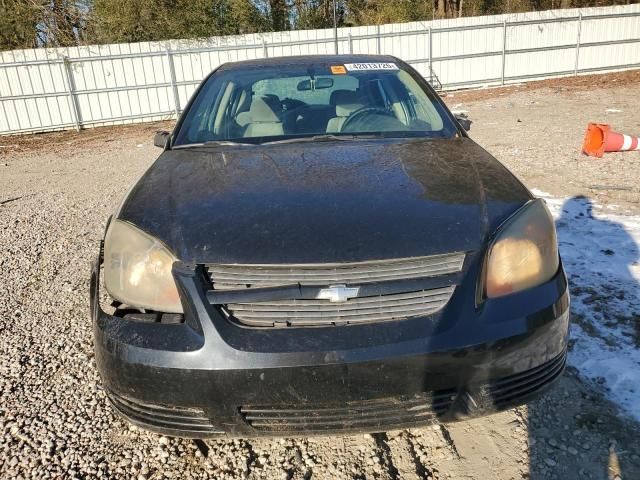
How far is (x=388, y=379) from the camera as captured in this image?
58.2 inches

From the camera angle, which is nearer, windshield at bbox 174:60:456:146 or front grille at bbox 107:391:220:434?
front grille at bbox 107:391:220:434

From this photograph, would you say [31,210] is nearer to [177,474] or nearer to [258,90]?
[258,90]

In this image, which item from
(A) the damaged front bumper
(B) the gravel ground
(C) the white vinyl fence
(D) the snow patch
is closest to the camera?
(A) the damaged front bumper

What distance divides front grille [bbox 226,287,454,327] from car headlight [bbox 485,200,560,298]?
0.18 m

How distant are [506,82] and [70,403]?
17.2 meters

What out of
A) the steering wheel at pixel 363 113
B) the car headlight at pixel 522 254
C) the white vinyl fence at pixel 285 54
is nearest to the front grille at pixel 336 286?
the car headlight at pixel 522 254

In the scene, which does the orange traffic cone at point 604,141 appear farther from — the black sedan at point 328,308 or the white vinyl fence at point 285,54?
the white vinyl fence at point 285,54

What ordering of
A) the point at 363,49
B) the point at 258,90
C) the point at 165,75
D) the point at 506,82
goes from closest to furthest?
the point at 258,90 < the point at 165,75 < the point at 363,49 < the point at 506,82

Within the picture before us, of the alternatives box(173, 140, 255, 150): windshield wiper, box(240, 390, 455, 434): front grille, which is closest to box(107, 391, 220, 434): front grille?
box(240, 390, 455, 434): front grille

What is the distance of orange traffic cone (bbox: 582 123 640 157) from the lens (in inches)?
221

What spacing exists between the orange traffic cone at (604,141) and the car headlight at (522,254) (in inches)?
180

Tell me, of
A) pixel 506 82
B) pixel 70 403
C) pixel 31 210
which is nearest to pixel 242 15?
pixel 506 82

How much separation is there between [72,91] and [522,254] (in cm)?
1425

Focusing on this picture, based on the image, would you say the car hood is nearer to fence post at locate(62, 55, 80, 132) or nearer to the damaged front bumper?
the damaged front bumper
